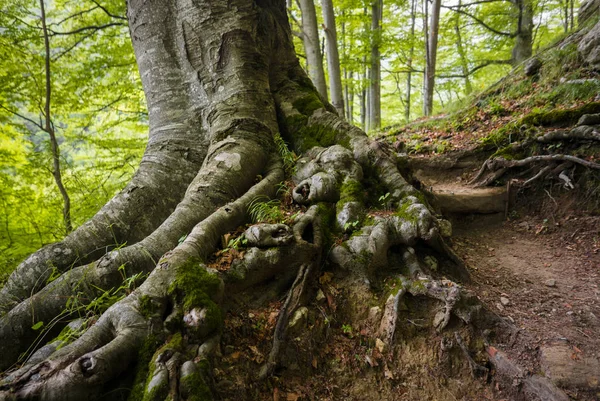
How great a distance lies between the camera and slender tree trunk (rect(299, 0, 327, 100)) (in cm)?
709

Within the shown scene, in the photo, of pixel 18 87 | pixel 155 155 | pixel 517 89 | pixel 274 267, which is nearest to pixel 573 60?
pixel 517 89

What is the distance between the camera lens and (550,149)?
439 cm

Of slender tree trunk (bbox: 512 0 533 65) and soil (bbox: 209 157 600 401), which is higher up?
slender tree trunk (bbox: 512 0 533 65)

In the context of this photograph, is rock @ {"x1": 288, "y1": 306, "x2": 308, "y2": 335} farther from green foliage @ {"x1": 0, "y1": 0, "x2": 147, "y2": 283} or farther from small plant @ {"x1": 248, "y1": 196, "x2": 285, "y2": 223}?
green foliage @ {"x1": 0, "y1": 0, "x2": 147, "y2": 283}

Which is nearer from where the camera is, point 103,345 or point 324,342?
point 103,345

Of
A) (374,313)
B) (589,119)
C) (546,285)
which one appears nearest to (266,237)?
(374,313)

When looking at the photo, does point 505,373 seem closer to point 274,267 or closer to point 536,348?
point 536,348

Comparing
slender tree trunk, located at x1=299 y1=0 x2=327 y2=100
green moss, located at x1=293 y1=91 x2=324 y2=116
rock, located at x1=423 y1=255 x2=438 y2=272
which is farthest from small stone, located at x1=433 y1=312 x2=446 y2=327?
Result: slender tree trunk, located at x1=299 y1=0 x2=327 y2=100

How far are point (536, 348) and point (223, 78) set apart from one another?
14.5 feet

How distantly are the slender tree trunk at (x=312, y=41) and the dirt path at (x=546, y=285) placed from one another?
15.4ft

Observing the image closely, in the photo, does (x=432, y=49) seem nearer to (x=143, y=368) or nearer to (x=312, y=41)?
(x=312, y=41)

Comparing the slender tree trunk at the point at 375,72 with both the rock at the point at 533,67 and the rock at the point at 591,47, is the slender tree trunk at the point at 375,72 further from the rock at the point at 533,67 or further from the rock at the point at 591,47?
the rock at the point at 591,47

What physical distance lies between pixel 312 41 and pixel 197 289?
697cm

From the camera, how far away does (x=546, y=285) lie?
3068 mm
